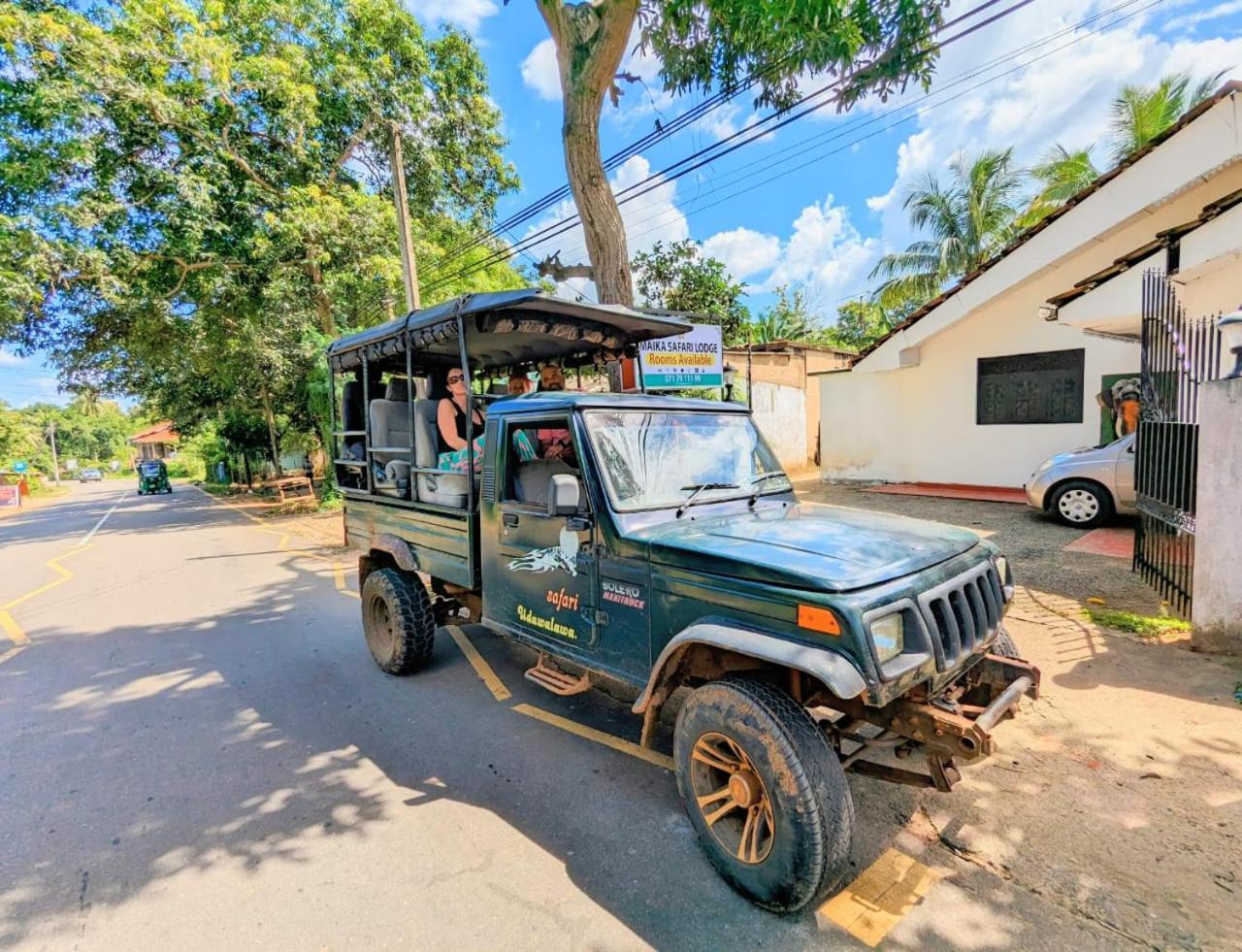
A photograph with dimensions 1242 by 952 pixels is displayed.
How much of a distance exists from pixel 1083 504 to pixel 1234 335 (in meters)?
4.59

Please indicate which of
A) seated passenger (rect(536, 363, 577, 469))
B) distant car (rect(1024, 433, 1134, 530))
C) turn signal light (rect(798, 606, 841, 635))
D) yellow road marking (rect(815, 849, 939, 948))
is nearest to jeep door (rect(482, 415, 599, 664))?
seated passenger (rect(536, 363, 577, 469))

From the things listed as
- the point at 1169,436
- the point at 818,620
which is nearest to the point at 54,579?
the point at 818,620

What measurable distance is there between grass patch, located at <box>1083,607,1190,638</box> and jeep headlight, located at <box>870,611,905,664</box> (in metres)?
3.81

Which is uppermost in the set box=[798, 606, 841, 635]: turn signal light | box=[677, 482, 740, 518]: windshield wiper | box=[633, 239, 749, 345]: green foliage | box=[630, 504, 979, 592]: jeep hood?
box=[633, 239, 749, 345]: green foliage

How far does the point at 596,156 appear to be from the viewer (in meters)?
6.68

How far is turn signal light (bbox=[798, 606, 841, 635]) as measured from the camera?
211 cm

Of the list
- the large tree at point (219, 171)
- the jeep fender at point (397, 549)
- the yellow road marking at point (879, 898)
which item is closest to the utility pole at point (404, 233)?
the large tree at point (219, 171)

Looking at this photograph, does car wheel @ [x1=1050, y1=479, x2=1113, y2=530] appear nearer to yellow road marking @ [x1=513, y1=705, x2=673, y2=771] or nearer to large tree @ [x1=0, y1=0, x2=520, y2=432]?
yellow road marking @ [x1=513, y1=705, x2=673, y2=771]

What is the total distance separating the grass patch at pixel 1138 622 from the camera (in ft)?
14.9

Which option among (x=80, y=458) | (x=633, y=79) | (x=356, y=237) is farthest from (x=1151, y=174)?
(x=80, y=458)

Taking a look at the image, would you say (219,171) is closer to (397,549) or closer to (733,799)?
(397,549)

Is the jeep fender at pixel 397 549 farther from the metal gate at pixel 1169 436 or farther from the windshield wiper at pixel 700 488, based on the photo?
the metal gate at pixel 1169 436

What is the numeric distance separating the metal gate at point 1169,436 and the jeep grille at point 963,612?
293cm

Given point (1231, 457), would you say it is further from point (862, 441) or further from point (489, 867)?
point (862, 441)
